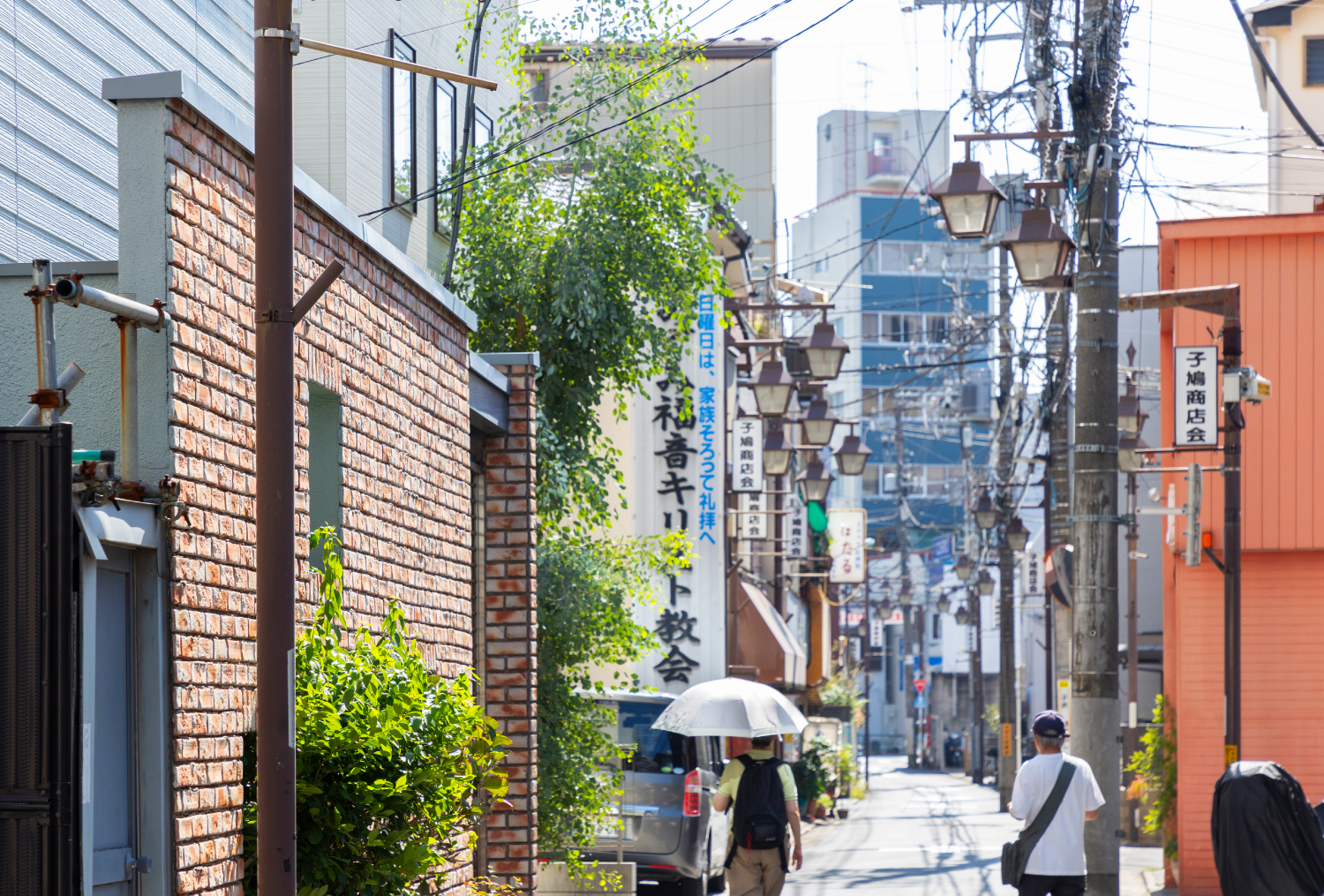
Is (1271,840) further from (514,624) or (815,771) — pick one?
(815,771)

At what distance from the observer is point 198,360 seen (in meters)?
5.38

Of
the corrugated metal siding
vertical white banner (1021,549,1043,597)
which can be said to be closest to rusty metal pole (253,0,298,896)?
the corrugated metal siding

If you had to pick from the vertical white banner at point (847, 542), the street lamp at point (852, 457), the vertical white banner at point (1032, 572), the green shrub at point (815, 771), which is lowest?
the green shrub at point (815, 771)

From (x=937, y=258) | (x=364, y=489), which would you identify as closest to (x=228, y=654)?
(x=364, y=489)

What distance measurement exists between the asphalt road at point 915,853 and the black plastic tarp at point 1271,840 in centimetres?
817

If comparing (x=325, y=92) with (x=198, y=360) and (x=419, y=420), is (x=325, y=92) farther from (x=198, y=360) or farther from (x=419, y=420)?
(x=198, y=360)

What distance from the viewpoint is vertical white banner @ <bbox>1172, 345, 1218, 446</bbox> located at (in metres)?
16.2

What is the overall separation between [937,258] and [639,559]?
65.8m

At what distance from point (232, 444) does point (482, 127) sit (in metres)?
11.4

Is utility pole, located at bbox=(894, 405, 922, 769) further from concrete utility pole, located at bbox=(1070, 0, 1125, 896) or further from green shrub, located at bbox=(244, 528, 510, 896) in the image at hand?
green shrub, located at bbox=(244, 528, 510, 896)

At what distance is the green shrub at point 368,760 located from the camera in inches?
225

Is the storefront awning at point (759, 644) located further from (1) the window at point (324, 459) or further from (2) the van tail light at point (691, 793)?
(1) the window at point (324, 459)

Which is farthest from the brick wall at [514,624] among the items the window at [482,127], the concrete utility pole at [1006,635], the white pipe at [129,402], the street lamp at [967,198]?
the concrete utility pole at [1006,635]

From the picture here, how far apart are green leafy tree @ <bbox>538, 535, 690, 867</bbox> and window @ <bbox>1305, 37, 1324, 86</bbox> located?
2769 centimetres
